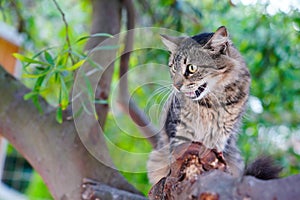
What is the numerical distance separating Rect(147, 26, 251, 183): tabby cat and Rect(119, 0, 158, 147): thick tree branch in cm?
31

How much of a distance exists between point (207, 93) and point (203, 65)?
80 millimetres

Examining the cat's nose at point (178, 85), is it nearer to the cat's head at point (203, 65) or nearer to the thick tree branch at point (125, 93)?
the cat's head at point (203, 65)

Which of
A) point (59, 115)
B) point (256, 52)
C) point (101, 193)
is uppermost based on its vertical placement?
point (256, 52)

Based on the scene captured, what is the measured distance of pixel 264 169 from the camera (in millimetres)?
1033

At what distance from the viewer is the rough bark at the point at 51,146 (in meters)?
1.22

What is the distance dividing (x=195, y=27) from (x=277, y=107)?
1.65ft

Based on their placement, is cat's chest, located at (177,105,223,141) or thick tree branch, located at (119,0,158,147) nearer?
cat's chest, located at (177,105,223,141)

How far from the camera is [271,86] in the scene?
1.85m

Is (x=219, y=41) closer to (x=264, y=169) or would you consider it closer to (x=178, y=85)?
(x=178, y=85)

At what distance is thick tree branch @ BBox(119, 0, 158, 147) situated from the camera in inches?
62.9

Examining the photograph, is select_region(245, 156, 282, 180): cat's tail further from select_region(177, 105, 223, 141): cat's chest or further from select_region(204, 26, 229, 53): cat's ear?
select_region(204, 26, 229, 53): cat's ear

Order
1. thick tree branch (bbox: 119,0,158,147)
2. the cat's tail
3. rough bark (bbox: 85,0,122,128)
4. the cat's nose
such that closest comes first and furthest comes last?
the cat's tail < the cat's nose < rough bark (bbox: 85,0,122,128) < thick tree branch (bbox: 119,0,158,147)

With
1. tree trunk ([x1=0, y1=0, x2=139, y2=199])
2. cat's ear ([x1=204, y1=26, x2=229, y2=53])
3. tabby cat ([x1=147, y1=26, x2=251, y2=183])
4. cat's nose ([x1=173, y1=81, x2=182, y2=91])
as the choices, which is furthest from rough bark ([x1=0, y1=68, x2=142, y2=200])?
cat's ear ([x1=204, y1=26, x2=229, y2=53])

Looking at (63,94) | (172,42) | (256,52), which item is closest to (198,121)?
(172,42)
